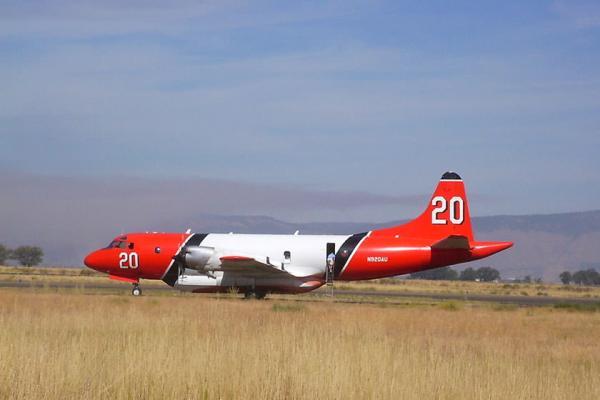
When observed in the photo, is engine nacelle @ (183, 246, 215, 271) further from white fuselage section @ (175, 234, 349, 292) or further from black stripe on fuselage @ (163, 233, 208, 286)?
black stripe on fuselage @ (163, 233, 208, 286)

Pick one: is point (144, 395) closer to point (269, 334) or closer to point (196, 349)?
point (196, 349)

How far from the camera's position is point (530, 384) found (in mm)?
11477

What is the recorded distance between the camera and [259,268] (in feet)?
120

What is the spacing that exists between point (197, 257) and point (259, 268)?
101 inches

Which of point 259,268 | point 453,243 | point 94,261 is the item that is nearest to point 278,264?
point 259,268

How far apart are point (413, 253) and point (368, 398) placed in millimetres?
26019

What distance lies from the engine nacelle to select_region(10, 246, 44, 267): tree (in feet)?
339

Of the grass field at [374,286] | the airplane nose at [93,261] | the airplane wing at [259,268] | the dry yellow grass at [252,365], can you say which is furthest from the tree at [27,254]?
the dry yellow grass at [252,365]

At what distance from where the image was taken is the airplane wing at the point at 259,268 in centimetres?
3588

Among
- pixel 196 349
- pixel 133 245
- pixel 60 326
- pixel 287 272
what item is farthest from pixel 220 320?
pixel 133 245

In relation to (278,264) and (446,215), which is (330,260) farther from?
(446,215)

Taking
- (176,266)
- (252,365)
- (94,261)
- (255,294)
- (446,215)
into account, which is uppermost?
(446,215)

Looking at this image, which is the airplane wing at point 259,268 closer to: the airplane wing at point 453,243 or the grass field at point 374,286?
the airplane wing at point 453,243

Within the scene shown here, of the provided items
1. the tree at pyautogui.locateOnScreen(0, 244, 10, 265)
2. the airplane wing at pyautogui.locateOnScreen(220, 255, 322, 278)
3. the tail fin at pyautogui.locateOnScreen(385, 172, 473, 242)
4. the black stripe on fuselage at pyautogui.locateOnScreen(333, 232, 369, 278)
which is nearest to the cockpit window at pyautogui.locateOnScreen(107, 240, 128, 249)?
the airplane wing at pyautogui.locateOnScreen(220, 255, 322, 278)
